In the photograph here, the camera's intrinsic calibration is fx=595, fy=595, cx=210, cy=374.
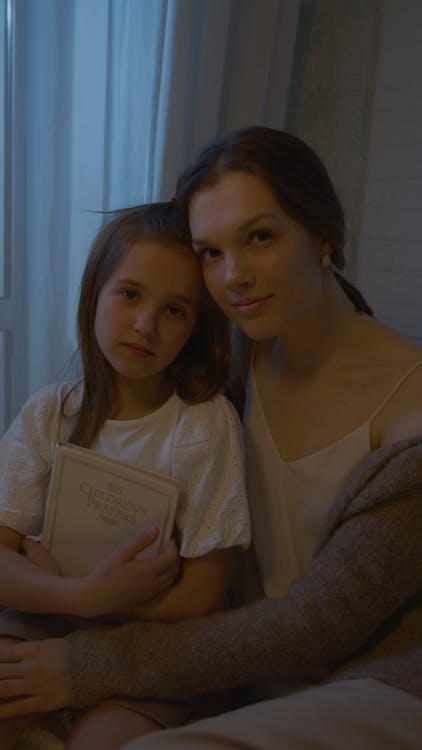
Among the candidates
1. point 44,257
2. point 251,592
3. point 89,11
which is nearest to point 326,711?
point 251,592

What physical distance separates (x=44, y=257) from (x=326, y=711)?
0.99 metres

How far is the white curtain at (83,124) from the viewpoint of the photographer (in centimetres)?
118

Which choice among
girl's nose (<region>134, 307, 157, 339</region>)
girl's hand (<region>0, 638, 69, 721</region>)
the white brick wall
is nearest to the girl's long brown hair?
girl's nose (<region>134, 307, 157, 339</region>)

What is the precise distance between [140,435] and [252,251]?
335 mm

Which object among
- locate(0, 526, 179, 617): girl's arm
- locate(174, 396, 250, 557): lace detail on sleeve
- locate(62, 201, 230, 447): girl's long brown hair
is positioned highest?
locate(62, 201, 230, 447): girl's long brown hair

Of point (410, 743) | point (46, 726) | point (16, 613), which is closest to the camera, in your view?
point (410, 743)

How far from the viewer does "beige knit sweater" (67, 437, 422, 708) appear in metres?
0.74

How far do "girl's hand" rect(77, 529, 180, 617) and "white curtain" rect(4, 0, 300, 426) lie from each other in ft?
1.84

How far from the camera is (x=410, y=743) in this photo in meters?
0.56

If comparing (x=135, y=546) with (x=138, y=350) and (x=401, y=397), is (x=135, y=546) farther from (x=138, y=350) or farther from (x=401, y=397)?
(x=401, y=397)

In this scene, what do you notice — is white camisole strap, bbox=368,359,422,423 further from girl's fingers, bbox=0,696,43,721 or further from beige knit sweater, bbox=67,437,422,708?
girl's fingers, bbox=0,696,43,721

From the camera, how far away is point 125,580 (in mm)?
787

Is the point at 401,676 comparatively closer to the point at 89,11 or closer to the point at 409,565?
the point at 409,565

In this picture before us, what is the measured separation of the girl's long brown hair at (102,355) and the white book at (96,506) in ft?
0.33
